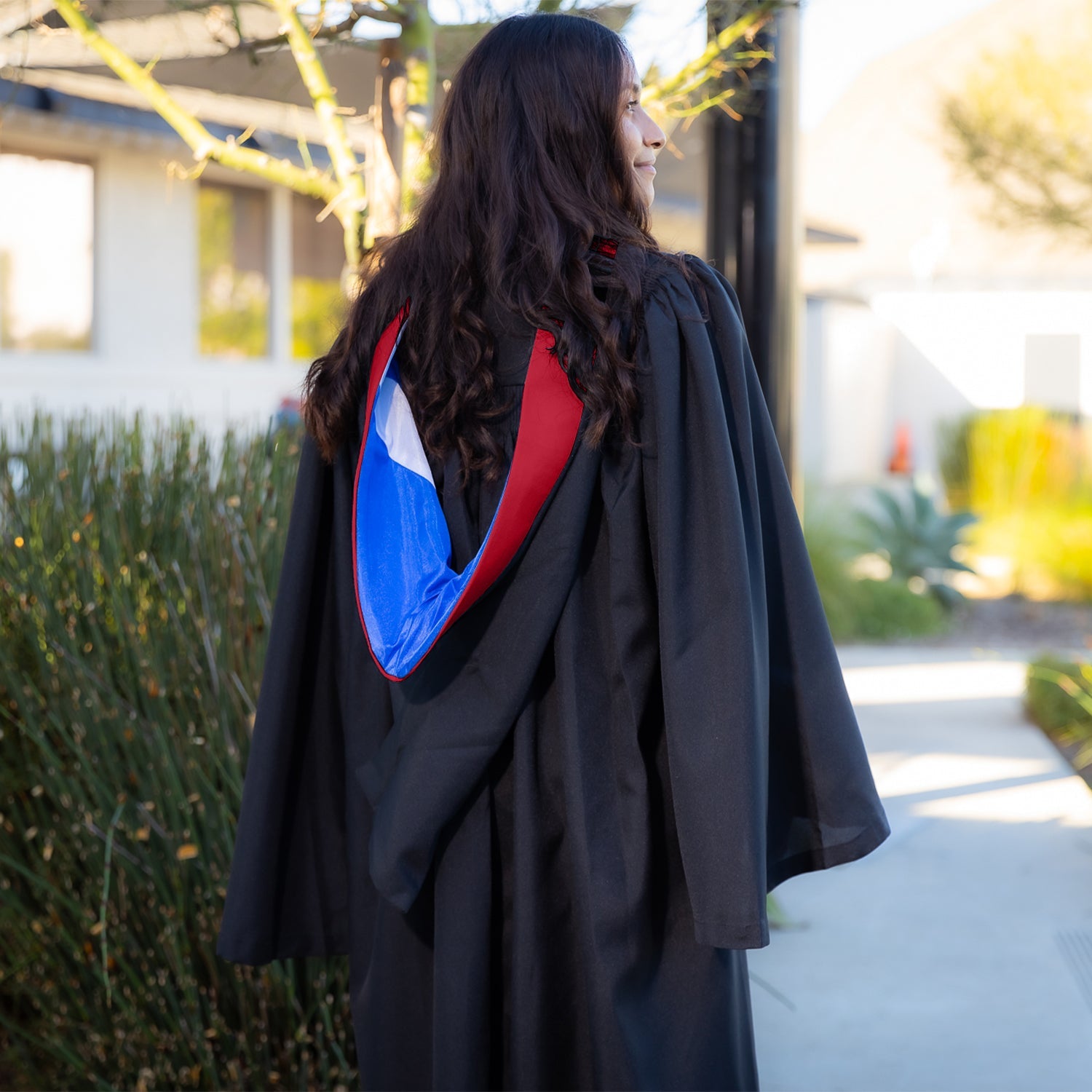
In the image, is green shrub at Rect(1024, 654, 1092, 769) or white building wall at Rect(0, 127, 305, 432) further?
white building wall at Rect(0, 127, 305, 432)

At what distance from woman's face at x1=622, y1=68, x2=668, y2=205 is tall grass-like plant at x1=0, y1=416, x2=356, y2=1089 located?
1.11 m

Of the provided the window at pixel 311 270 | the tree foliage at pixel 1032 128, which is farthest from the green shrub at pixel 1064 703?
the window at pixel 311 270

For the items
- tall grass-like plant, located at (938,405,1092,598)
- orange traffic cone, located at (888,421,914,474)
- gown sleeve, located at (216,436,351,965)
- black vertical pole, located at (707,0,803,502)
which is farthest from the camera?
orange traffic cone, located at (888,421,914,474)

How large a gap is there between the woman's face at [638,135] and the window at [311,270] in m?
10.6

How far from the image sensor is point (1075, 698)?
4867 mm

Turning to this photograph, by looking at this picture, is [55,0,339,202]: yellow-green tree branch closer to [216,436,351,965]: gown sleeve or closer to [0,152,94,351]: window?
[216,436,351,965]: gown sleeve

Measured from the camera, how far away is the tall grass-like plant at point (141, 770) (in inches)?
93.4

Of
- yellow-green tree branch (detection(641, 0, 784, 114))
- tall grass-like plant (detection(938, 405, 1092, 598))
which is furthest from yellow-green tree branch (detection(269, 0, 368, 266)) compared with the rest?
tall grass-like plant (detection(938, 405, 1092, 598))

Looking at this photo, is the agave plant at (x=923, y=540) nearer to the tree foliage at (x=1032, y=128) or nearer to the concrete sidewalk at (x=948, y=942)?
the tree foliage at (x=1032, y=128)

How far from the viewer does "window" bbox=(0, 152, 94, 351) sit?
9.61 meters

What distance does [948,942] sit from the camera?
308 cm

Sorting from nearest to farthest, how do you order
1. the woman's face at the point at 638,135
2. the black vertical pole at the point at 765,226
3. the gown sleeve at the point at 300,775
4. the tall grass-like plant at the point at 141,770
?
the woman's face at the point at 638,135 < the gown sleeve at the point at 300,775 < the tall grass-like plant at the point at 141,770 < the black vertical pole at the point at 765,226

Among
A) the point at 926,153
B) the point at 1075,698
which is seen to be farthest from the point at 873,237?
the point at 1075,698

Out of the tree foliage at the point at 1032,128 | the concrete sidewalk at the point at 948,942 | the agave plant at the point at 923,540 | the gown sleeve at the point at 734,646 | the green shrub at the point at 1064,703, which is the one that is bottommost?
the concrete sidewalk at the point at 948,942
